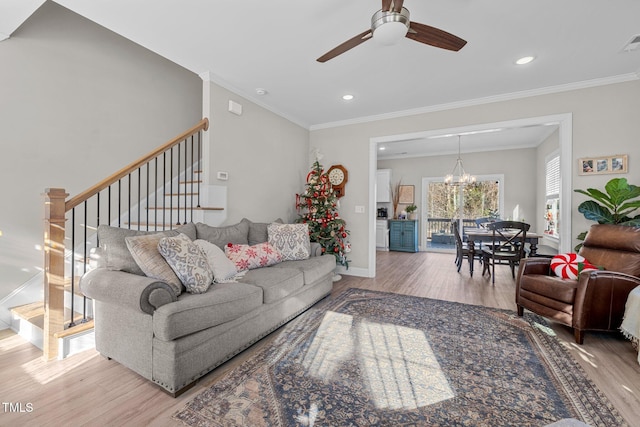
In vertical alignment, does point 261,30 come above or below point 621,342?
above

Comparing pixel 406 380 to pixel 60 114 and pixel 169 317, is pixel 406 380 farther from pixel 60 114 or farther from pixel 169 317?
pixel 60 114

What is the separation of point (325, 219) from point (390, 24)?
9.54 ft

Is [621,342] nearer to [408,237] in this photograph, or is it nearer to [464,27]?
[464,27]

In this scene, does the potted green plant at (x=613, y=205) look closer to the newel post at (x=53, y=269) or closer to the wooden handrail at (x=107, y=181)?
the wooden handrail at (x=107, y=181)

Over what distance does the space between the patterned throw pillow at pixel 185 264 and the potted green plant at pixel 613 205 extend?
12.9 ft

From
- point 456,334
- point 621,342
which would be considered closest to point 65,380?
point 456,334

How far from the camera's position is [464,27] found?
7.78 feet

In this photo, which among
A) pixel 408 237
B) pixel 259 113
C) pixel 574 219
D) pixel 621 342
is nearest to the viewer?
pixel 621 342

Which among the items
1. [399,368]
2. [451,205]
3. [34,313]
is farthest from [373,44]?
[451,205]

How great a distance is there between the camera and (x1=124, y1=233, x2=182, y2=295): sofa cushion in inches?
76.2

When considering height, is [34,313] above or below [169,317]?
below

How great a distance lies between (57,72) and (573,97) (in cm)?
589

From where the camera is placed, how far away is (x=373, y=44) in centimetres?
260

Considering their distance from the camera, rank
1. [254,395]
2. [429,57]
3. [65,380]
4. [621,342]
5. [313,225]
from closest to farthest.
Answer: [254,395] < [65,380] < [621,342] < [429,57] < [313,225]
